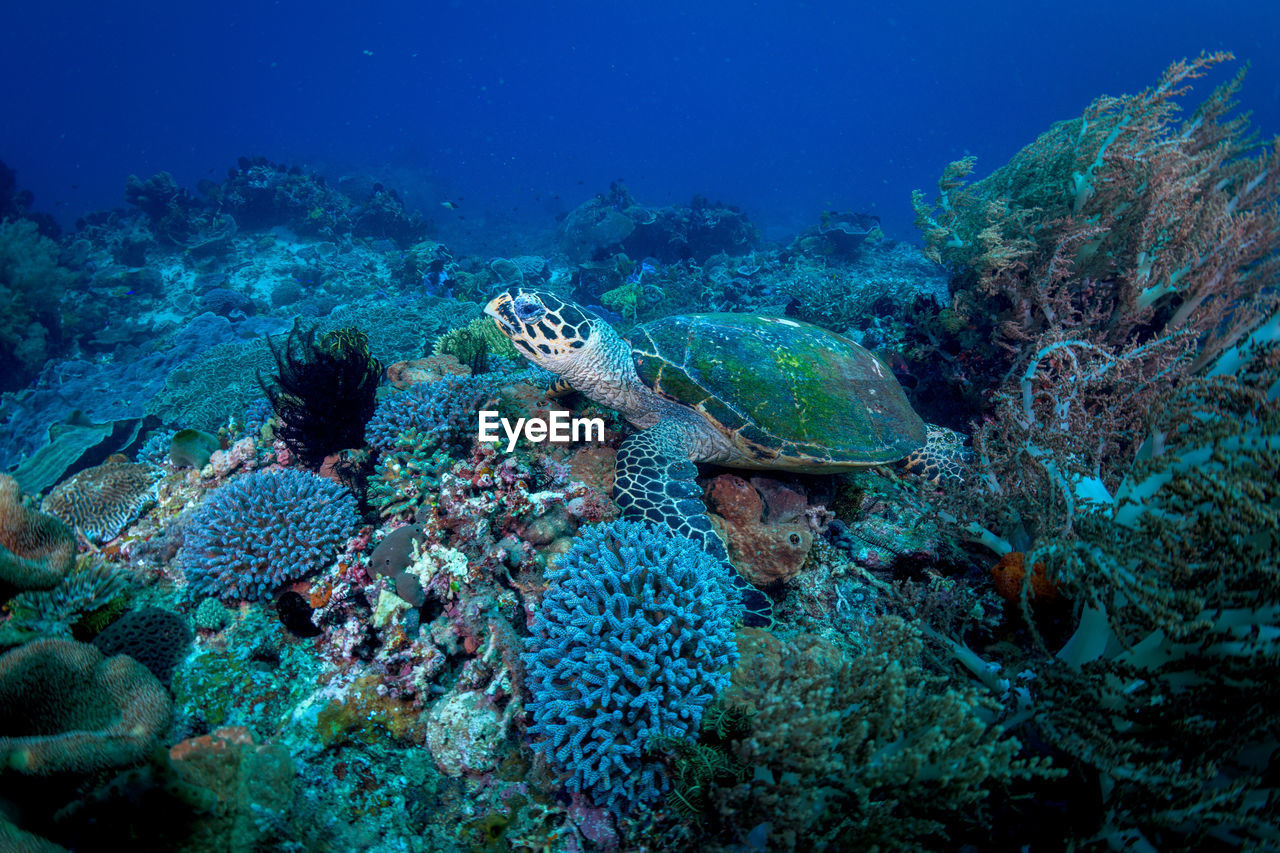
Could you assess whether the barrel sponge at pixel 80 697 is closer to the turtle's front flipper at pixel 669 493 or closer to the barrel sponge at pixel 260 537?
the barrel sponge at pixel 260 537

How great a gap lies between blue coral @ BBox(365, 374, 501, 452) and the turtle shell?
1.48 m

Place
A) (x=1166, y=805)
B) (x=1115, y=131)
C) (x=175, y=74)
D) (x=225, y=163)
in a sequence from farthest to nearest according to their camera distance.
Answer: (x=175, y=74), (x=225, y=163), (x=1115, y=131), (x=1166, y=805)

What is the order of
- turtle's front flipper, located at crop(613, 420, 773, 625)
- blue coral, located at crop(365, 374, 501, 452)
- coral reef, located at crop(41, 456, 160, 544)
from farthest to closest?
coral reef, located at crop(41, 456, 160, 544) → blue coral, located at crop(365, 374, 501, 452) → turtle's front flipper, located at crop(613, 420, 773, 625)

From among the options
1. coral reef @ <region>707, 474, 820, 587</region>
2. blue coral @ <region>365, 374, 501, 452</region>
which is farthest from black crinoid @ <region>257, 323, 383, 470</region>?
coral reef @ <region>707, 474, 820, 587</region>

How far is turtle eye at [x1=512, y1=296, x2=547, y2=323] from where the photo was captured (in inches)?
Answer: 156

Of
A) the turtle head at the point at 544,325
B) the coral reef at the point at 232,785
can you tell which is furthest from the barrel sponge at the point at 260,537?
the turtle head at the point at 544,325

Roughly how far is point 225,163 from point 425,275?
68.1 meters

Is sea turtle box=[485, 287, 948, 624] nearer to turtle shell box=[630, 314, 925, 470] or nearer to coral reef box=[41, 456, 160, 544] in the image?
turtle shell box=[630, 314, 925, 470]

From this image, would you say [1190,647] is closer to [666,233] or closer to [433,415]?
[433,415]

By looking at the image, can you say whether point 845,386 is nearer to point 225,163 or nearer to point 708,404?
point 708,404

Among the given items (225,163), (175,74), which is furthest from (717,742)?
(175,74)

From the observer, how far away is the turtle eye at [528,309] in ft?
13.0

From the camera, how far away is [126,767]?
1602 millimetres

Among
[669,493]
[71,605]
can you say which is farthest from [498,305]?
[71,605]
